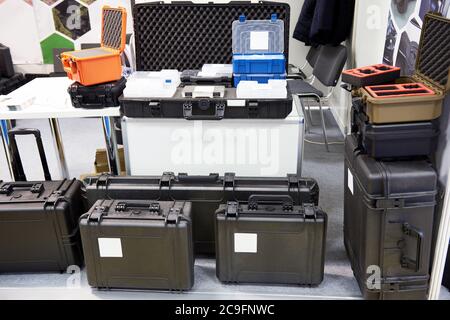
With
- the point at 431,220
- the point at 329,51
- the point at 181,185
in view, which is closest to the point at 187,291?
the point at 181,185

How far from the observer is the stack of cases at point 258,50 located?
2088mm

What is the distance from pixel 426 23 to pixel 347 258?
1083 mm

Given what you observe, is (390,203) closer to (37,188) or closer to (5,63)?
(37,188)

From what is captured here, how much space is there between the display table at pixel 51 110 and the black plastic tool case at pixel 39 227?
0.32 metres

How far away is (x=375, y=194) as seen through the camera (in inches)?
60.3

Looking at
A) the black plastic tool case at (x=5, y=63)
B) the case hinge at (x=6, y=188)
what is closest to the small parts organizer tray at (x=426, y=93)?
the case hinge at (x=6, y=188)

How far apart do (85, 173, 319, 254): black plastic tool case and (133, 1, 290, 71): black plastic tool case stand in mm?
876

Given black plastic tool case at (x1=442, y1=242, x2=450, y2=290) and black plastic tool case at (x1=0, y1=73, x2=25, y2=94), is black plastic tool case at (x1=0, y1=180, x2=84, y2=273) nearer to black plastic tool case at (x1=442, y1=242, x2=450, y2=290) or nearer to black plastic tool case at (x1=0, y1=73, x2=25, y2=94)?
black plastic tool case at (x1=442, y1=242, x2=450, y2=290)

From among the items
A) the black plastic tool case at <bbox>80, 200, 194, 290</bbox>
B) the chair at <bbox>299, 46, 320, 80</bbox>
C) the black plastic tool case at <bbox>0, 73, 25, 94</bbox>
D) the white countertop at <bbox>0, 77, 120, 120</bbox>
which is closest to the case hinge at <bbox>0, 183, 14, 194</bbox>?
the white countertop at <bbox>0, 77, 120, 120</bbox>

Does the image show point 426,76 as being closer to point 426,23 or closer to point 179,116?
point 426,23

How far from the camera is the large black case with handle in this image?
6.00 feet

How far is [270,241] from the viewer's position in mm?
1739

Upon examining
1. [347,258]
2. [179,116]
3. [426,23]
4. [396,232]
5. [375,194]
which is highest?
[426,23]

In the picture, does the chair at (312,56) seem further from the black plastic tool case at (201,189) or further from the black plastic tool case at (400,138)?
the black plastic tool case at (400,138)
